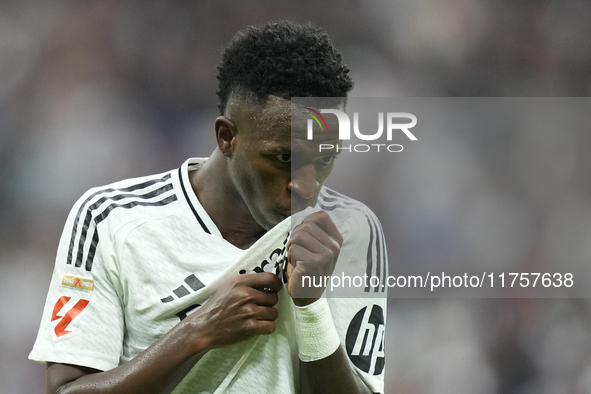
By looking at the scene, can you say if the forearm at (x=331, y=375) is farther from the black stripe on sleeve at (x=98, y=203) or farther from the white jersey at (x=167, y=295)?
the black stripe on sleeve at (x=98, y=203)

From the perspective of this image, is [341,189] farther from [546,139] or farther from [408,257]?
[546,139]

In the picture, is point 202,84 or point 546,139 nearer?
point 546,139

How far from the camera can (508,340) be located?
2609mm

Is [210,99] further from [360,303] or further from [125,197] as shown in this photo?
[360,303]

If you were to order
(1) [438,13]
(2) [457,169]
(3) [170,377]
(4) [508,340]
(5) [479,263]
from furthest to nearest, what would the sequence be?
1. (1) [438,13]
2. (4) [508,340]
3. (2) [457,169]
4. (5) [479,263]
5. (3) [170,377]

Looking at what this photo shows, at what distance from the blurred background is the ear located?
1.24 meters

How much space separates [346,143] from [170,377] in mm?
674

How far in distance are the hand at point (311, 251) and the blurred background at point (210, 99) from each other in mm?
1267

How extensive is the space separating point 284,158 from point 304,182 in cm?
7

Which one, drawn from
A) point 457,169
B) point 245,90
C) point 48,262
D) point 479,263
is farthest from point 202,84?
point 479,263

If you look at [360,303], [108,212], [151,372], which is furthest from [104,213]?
[360,303]

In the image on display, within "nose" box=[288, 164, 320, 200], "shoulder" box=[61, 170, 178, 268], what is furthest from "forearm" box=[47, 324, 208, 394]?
"nose" box=[288, 164, 320, 200]

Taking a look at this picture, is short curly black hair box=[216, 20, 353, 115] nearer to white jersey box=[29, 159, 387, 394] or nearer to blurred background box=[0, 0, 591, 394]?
white jersey box=[29, 159, 387, 394]

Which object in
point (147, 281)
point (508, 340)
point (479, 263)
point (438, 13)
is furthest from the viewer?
point (438, 13)
